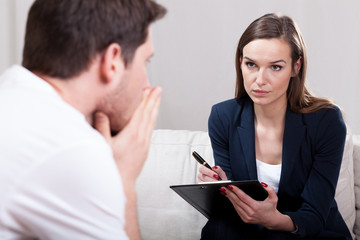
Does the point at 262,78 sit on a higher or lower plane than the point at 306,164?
higher

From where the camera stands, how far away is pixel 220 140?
178 centimetres

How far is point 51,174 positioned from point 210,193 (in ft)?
2.80

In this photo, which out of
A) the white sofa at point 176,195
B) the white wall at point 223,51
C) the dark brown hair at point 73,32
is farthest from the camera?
the white wall at point 223,51

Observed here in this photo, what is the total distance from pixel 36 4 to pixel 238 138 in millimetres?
1010

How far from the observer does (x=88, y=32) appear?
0.85 meters

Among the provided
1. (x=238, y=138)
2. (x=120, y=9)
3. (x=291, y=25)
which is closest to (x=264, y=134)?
(x=238, y=138)

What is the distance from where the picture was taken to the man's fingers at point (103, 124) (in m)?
0.97

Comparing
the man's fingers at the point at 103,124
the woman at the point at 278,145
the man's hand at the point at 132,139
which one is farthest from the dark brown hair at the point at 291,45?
the man's fingers at the point at 103,124

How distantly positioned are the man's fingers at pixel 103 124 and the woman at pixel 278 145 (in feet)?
2.03

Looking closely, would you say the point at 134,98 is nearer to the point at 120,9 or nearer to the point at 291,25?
the point at 120,9

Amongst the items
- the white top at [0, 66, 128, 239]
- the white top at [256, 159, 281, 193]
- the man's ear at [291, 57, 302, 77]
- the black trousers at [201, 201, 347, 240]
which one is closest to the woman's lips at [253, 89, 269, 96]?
the man's ear at [291, 57, 302, 77]

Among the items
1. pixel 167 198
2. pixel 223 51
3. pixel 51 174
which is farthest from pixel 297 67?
pixel 51 174

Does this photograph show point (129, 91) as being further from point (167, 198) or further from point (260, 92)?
point (167, 198)

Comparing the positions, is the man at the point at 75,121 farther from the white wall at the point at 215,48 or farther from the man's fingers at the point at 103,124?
the white wall at the point at 215,48
